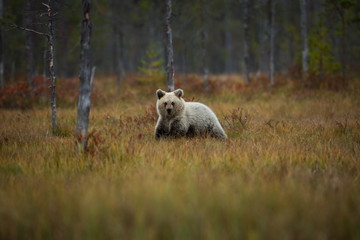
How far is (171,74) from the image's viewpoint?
385 inches

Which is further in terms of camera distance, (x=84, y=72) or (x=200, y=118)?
(x=200, y=118)

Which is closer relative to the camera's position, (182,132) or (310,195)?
(310,195)

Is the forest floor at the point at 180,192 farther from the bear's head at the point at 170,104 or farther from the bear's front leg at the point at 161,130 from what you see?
the bear's head at the point at 170,104

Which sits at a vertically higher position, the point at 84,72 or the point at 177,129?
the point at 84,72

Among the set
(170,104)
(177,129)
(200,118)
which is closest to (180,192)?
(170,104)

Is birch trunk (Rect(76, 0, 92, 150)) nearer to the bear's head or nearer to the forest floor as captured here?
the forest floor

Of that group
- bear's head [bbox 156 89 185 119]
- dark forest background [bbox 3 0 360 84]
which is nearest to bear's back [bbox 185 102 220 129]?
bear's head [bbox 156 89 185 119]

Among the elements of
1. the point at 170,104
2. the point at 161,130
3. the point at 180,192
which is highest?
the point at 170,104

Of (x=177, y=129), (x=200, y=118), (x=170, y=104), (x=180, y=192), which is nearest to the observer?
(x=180, y=192)

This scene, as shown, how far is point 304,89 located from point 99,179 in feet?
47.1

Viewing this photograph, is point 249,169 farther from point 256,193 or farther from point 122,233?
point 122,233

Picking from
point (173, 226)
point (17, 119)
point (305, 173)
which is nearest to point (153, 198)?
point (173, 226)

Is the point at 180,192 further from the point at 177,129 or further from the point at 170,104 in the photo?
the point at 177,129

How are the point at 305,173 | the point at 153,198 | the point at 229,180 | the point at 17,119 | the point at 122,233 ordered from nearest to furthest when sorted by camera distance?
the point at 122,233
the point at 153,198
the point at 229,180
the point at 305,173
the point at 17,119
